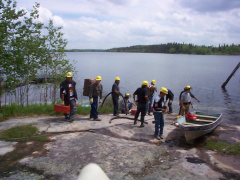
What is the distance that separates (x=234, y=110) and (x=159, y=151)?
15474mm

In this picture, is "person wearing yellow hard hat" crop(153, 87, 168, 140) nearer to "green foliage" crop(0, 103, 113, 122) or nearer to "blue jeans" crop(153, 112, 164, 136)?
"blue jeans" crop(153, 112, 164, 136)

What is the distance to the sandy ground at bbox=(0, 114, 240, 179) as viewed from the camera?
201 inches

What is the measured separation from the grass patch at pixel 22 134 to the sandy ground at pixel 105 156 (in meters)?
0.28

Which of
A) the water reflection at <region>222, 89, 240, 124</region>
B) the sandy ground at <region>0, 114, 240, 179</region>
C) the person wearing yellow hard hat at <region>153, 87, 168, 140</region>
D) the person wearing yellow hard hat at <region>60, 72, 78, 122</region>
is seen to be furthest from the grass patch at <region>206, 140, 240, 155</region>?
the water reflection at <region>222, 89, 240, 124</region>

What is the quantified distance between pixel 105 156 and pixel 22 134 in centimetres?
290

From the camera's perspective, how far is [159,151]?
A: 22.2 feet

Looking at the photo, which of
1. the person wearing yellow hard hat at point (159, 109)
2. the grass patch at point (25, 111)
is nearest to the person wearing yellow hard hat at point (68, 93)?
the grass patch at point (25, 111)

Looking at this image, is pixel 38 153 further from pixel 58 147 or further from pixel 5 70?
pixel 5 70

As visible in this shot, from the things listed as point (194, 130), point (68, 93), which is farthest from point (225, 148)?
point (68, 93)

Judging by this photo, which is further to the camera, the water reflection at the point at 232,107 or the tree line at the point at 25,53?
the water reflection at the point at 232,107

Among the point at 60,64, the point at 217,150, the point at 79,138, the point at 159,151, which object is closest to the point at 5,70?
the point at 60,64

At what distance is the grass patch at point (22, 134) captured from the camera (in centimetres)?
672

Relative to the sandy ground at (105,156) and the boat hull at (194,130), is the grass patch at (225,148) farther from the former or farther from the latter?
the boat hull at (194,130)

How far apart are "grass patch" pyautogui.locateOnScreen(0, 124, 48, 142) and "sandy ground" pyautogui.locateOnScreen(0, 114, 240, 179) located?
0.28 metres
